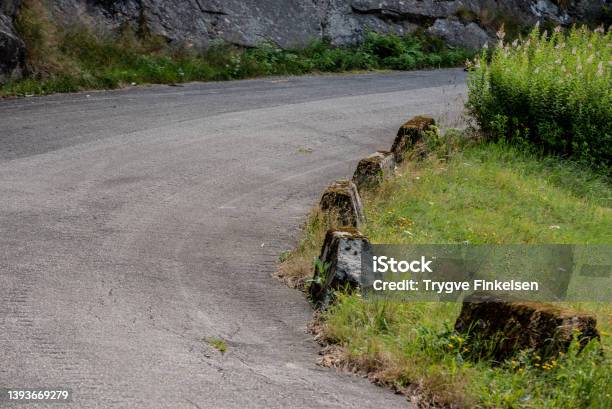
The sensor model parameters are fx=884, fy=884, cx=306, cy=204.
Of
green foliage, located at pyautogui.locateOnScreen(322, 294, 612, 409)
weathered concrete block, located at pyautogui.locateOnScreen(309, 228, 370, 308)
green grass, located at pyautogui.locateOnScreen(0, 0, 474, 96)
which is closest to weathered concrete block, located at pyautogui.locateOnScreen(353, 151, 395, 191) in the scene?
weathered concrete block, located at pyautogui.locateOnScreen(309, 228, 370, 308)

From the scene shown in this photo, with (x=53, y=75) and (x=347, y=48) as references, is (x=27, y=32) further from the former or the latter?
(x=347, y=48)

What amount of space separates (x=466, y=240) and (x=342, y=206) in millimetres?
1471

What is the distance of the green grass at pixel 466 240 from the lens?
646cm

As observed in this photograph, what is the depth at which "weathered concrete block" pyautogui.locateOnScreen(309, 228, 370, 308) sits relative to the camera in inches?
320

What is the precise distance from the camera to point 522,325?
689 cm

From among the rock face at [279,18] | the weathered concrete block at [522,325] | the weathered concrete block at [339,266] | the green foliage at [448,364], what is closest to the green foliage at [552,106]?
the weathered concrete block at [339,266]

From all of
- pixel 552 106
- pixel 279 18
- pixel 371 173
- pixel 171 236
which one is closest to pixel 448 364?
pixel 171 236

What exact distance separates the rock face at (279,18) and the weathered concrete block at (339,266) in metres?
9.48

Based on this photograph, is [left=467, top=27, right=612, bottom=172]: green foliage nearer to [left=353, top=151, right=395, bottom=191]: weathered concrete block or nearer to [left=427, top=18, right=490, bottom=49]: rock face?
[left=353, top=151, right=395, bottom=191]: weathered concrete block

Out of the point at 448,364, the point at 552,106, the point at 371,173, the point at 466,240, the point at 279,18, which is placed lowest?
the point at 466,240

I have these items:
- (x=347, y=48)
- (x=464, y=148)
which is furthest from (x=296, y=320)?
(x=347, y=48)

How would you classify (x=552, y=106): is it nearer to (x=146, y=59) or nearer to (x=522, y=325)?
(x=522, y=325)

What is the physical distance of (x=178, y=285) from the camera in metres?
8.45

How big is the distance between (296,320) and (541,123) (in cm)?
737
